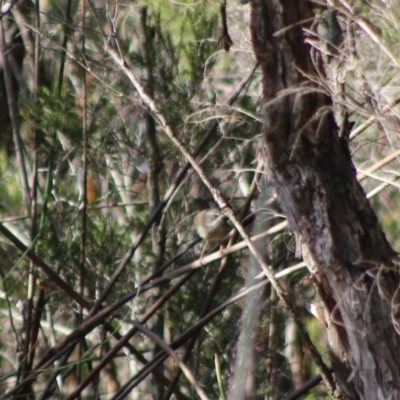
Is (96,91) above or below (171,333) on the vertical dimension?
above

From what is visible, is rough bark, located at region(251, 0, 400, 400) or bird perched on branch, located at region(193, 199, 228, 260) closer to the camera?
rough bark, located at region(251, 0, 400, 400)

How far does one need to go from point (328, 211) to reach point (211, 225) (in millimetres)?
2262

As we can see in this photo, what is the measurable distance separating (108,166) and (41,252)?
81cm

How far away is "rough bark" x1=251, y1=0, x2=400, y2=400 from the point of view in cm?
210

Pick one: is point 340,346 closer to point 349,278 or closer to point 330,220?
point 349,278

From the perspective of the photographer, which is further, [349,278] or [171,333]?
[171,333]

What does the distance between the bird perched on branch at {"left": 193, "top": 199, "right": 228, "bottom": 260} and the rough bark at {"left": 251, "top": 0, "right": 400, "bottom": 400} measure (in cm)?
207

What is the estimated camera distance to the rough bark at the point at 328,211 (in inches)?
82.6

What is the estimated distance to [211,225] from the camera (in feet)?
14.4

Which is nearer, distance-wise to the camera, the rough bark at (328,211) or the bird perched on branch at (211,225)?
the rough bark at (328,211)

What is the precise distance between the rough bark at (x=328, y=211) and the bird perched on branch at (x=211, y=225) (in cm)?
207

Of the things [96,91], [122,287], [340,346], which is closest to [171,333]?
[122,287]

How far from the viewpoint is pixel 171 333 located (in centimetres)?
492

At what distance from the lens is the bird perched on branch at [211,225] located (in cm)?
436
